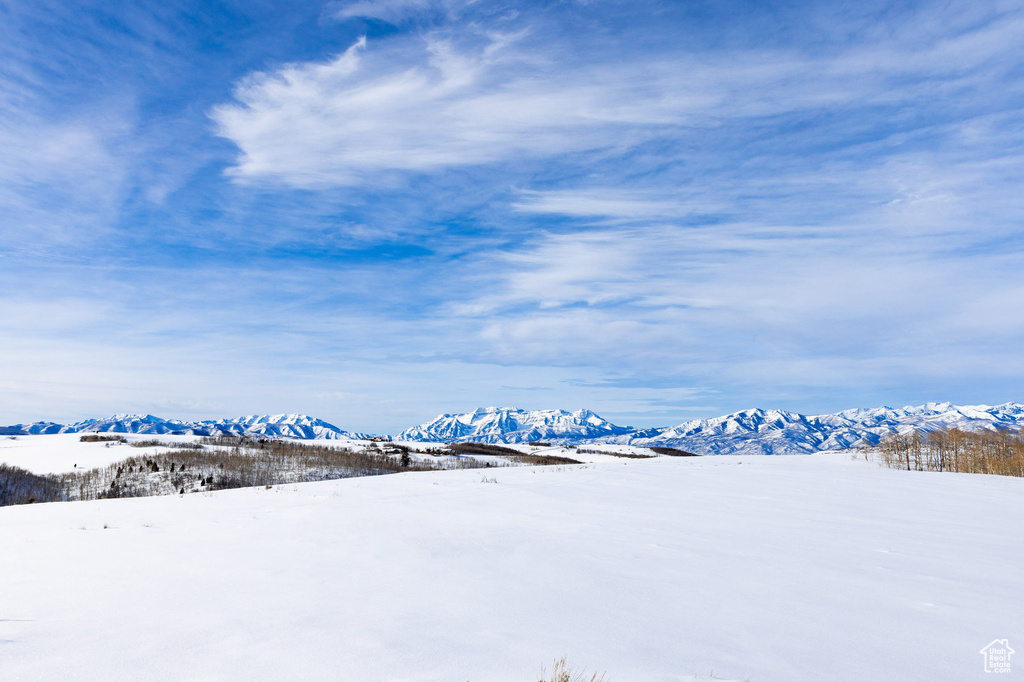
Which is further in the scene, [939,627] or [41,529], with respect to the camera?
[41,529]

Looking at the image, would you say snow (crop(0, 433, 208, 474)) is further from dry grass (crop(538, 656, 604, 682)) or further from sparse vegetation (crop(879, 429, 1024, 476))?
sparse vegetation (crop(879, 429, 1024, 476))

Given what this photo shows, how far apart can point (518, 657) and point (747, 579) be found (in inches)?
140

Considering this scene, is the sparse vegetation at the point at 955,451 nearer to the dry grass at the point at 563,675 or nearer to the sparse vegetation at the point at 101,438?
the dry grass at the point at 563,675

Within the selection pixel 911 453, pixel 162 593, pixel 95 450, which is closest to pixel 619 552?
pixel 162 593

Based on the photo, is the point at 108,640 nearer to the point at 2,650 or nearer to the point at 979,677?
the point at 2,650

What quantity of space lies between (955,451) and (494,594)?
4728 centimetres

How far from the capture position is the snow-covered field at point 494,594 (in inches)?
158

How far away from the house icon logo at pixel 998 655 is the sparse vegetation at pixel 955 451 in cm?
4126

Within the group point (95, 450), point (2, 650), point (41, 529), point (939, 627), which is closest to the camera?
point (2, 650)

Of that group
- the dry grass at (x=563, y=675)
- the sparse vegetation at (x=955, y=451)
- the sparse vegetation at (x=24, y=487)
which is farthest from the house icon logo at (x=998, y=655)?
the sparse vegetation at (x=955, y=451)

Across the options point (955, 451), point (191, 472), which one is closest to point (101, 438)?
point (191, 472)

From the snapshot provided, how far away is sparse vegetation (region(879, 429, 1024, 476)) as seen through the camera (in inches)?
1462

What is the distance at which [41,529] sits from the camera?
27.5 feet

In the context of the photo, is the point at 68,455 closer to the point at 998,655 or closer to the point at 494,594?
the point at 494,594
